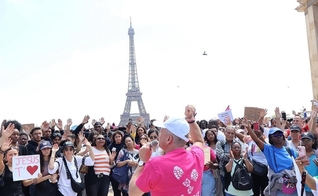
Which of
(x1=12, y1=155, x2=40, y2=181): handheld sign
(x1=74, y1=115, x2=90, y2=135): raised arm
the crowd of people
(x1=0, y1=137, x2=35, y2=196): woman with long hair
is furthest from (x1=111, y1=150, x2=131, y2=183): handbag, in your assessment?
(x1=0, y1=137, x2=35, y2=196): woman with long hair

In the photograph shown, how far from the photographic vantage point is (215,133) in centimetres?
752

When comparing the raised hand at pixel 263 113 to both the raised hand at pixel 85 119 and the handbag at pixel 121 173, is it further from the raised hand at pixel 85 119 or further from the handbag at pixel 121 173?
the raised hand at pixel 85 119

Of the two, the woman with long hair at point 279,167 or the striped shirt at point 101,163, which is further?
the striped shirt at point 101,163

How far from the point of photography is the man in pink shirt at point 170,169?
260cm

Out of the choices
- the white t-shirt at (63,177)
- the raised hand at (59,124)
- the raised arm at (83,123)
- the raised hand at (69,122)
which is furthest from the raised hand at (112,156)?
the raised hand at (59,124)

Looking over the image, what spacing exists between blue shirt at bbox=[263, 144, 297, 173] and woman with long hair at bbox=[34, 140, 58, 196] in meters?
3.94

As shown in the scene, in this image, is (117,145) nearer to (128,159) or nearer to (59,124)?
(128,159)

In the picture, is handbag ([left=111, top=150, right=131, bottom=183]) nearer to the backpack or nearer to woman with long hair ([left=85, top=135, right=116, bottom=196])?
woman with long hair ([left=85, top=135, right=116, bottom=196])

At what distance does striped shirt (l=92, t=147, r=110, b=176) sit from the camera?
7.45 m

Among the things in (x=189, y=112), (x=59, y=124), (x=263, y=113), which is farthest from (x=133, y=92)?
(x=189, y=112)

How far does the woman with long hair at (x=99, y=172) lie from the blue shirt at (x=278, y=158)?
368cm

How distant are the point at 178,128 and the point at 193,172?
A: 1.30 feet

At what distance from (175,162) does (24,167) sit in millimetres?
3725

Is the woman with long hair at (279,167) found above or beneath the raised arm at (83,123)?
beneath
